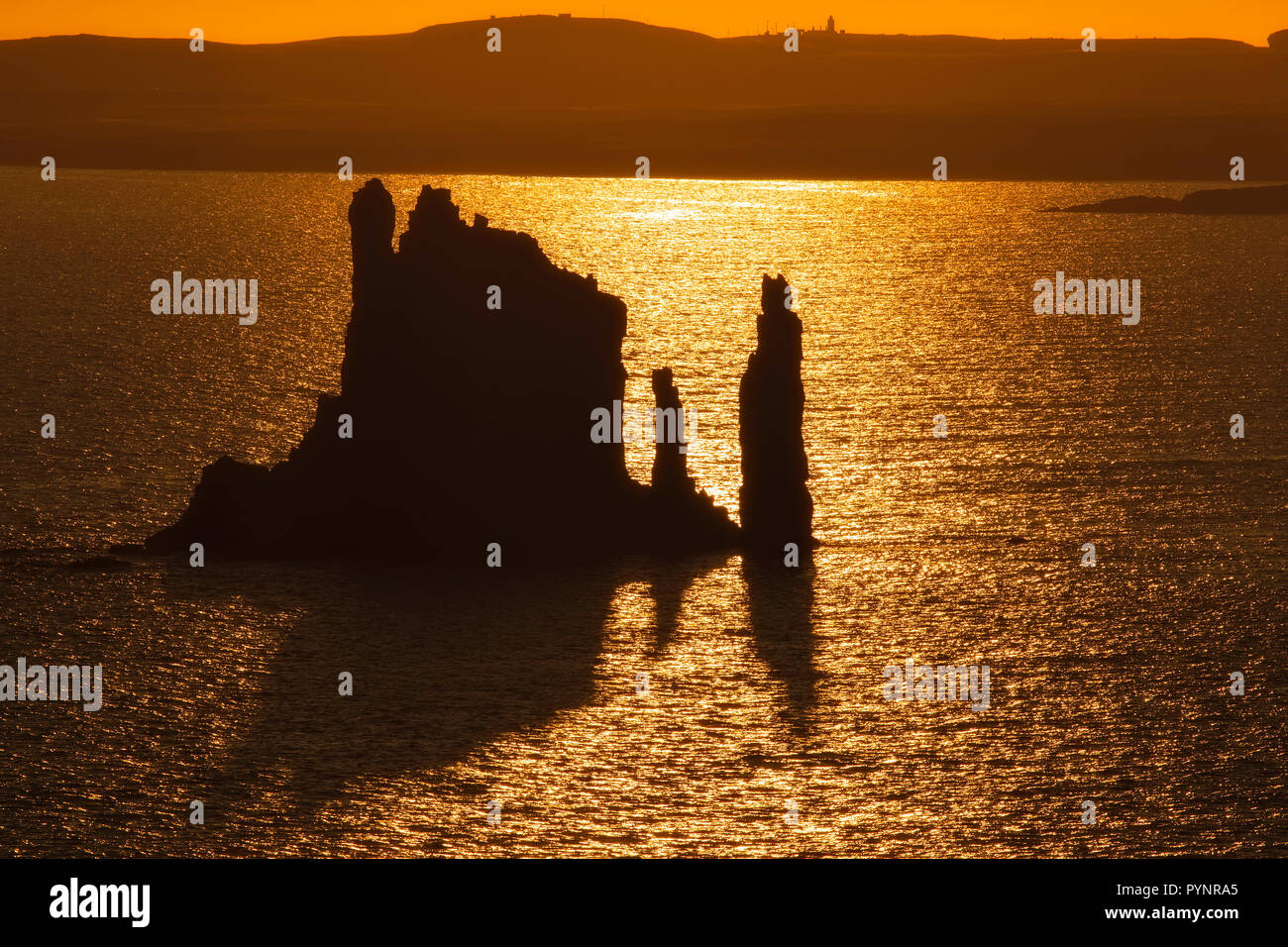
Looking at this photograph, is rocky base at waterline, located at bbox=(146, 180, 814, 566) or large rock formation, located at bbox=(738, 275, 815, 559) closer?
large rock formation, located at bbox=(738, 275, 815, 559)

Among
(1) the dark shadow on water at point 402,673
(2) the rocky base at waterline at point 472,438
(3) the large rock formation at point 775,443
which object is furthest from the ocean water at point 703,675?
(3) the large rock formation at point 775,443

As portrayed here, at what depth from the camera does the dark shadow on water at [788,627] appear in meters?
77.2

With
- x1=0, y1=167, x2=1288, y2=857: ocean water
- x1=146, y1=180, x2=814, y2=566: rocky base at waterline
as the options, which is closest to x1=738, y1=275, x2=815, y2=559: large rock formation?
x1=146, y1=180, x2=814, y2=566: rocky base at waterline

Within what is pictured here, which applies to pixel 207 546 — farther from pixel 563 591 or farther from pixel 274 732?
pixel 274 732

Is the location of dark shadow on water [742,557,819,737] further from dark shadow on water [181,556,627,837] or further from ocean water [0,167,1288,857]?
dark shadow on water [181,556,627,837]

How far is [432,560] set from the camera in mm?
103062

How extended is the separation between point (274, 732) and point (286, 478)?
33008mm

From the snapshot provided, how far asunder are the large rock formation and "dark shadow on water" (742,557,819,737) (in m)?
2.42

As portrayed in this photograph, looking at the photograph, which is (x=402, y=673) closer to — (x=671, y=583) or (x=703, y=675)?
(x=703, y=675)

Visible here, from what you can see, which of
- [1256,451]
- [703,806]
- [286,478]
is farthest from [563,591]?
[1256,451]

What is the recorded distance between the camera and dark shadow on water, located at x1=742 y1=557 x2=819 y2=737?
77188 mm

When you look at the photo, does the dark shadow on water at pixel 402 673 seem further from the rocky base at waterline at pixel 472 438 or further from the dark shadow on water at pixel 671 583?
the rocky base at waterline at pixel 472 438

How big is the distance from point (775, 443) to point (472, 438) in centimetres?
1916

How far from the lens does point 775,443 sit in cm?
10219
